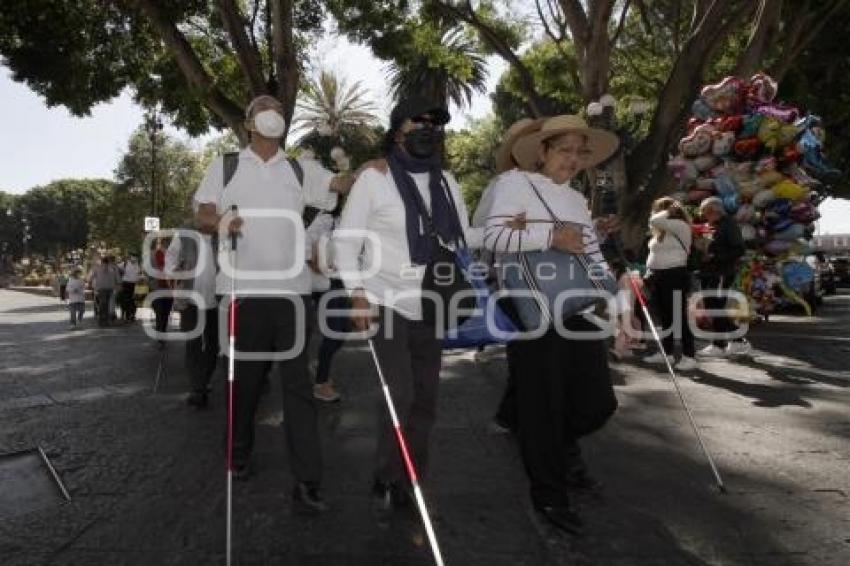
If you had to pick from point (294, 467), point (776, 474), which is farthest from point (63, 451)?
point (776, 474)

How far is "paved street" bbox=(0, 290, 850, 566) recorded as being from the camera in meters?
3.31

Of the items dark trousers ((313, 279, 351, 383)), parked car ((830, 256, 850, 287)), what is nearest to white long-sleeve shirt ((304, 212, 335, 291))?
dark trousers ((313, 279, 351, 383))

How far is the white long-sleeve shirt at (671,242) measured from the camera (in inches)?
331

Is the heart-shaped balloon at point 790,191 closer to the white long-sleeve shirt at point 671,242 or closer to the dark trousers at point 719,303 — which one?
the dark trousers at point 719,303

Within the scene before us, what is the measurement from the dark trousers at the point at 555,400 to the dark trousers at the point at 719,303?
5.93 meters

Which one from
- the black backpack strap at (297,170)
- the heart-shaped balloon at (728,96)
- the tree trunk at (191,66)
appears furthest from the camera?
the tree trunk at (191,66)

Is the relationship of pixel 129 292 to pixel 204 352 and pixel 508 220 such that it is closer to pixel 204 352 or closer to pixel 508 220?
pixel 204 352

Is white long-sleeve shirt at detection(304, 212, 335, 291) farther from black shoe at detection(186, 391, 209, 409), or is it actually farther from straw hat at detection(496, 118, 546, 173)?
black shoe at detection(186, 391, 209, 409)

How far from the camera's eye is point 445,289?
12.5 ft

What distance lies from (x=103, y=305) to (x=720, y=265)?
13.7 meters

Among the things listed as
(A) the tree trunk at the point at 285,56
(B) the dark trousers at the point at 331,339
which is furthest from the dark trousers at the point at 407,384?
(A) the tree trunk at the point at 285,56

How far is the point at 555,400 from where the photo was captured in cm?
381

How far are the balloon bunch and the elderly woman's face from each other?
7.04m

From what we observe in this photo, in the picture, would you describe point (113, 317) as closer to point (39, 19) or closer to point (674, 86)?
point (39, 19)
